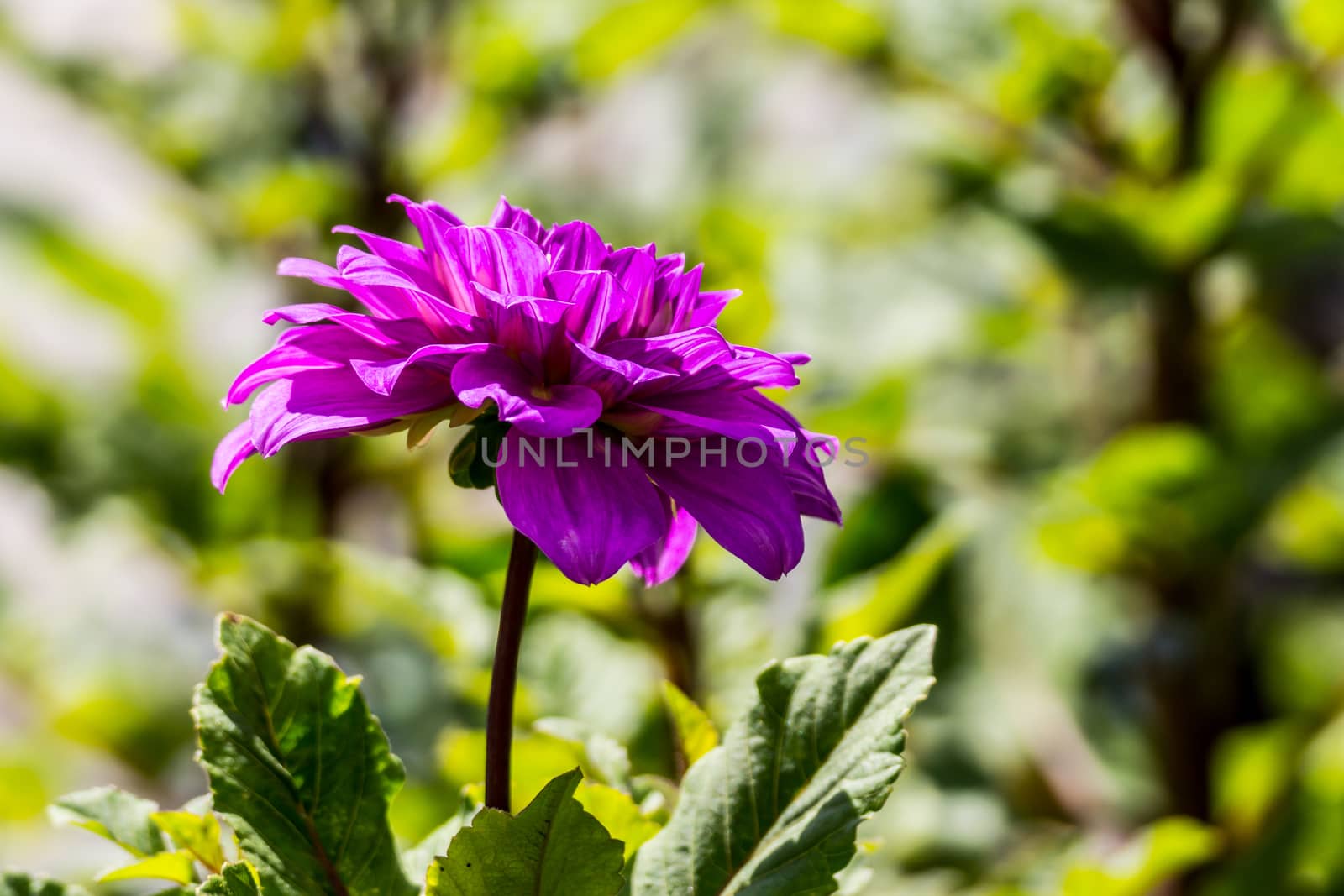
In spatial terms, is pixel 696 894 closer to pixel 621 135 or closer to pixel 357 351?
pixel 357 351

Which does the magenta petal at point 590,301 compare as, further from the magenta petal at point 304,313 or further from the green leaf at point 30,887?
the green leaf at point 30,887

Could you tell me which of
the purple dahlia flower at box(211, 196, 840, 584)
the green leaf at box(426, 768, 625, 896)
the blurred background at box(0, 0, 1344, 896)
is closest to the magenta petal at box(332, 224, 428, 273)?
the purple dahlia flower at box(211, 196, 840, 584)

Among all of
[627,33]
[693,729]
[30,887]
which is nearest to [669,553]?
[693,729]

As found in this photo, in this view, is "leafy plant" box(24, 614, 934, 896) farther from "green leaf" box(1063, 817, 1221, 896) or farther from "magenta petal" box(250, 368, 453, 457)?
"green leaf" box(1063, 817, 1221, 896)

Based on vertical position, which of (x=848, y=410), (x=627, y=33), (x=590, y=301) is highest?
(x=627, y=33)

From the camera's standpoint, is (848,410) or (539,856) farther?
(848,410)

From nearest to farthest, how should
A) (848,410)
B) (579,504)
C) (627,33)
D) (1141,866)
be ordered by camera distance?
1. (579,504)
2. (1141,866)
3. (848,410)
4. (627,33)

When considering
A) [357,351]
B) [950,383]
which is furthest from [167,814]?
[950,383]

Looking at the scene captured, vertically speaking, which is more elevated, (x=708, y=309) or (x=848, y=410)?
(x=848, y=410)

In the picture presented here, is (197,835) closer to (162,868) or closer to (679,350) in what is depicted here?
(162,868)

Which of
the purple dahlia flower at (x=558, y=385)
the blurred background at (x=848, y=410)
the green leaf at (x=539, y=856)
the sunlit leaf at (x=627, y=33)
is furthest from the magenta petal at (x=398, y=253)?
the sunlit leaf at (x=627, y=33)
